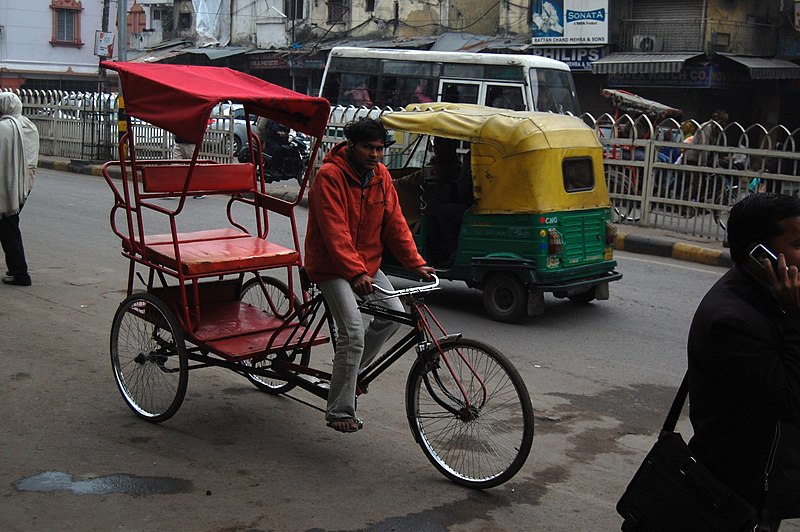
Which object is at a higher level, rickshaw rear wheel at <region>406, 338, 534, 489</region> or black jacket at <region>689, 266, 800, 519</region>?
→ black jacket at <region>689, 266, 800, 519</region>

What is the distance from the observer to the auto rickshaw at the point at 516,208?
8078 mm

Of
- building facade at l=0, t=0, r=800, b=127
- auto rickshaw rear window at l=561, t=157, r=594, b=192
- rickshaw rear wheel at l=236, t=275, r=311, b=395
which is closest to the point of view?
rickshaw rear wheel at l=236, t=275, r=311, b=395

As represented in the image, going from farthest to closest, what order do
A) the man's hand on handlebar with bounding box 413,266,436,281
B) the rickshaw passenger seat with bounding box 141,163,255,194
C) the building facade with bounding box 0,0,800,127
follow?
the building facade with bounding box 0,0,800,127
the rickshaw passenger seat with bounding box 141,163,255,194
the man's hand on handlebar with bounding box 413,266,436,281

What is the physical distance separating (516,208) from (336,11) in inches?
1119

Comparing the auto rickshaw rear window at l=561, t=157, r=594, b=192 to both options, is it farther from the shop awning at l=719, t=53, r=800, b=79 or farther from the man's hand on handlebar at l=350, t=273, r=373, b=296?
the shop awning at l=719, t=53, r=800, b=79

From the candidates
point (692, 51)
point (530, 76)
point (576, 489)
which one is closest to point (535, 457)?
point (576, 489)

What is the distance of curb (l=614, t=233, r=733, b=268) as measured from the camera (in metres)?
12.1

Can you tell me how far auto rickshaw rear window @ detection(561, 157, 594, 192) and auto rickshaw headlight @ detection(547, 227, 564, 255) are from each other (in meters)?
0.45

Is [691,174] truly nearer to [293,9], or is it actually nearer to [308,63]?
[308,63]

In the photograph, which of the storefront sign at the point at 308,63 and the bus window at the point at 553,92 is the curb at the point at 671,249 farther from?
the storefront sign at the point at 308,63

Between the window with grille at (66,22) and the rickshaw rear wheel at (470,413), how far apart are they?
44735 mm

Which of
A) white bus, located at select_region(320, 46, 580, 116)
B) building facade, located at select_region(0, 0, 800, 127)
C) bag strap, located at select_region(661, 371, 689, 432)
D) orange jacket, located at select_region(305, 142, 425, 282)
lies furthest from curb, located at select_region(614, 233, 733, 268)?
building facade, located at select_region(0, 0, 800, 127)

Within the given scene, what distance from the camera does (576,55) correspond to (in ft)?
90.9

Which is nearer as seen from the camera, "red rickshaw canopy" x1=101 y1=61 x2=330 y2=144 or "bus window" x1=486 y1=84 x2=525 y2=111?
"red rickshaw canopy" x1=101 y1=61 x2=330 y2=144
